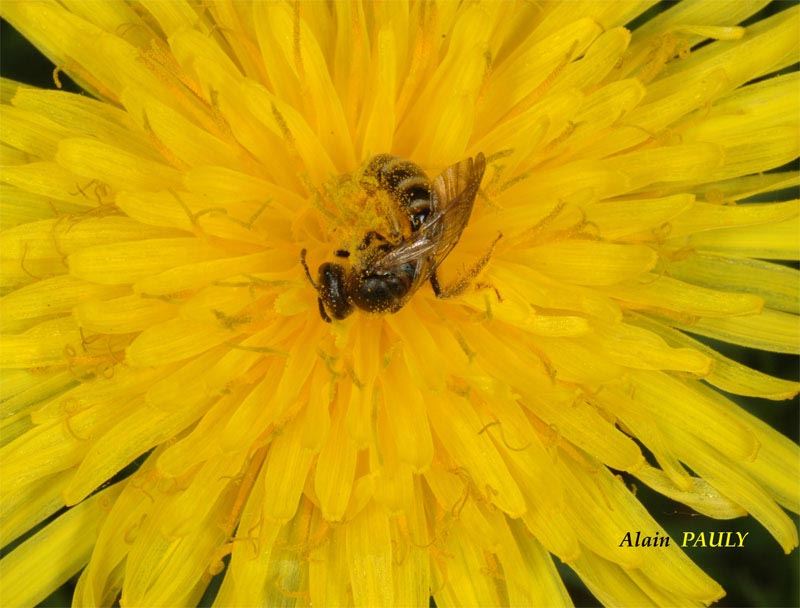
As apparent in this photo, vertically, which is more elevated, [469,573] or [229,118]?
[229,118]

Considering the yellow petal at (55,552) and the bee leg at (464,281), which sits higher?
the bee leg at (464,281)

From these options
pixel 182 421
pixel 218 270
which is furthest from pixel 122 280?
pixel 182 421

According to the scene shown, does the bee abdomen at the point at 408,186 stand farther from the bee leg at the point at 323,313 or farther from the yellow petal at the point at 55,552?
the yellow petal at the point at 55,552

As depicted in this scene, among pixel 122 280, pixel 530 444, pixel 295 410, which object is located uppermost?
pixel 122 280

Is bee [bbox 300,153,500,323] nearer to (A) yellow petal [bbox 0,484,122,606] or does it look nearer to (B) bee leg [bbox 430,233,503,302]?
(B) bee leg [bbox 430,233,503,302]

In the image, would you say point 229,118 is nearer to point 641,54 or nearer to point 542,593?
point 641,54

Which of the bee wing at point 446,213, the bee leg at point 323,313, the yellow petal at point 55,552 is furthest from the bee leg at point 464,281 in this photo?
the yellow petal at point 55,552
